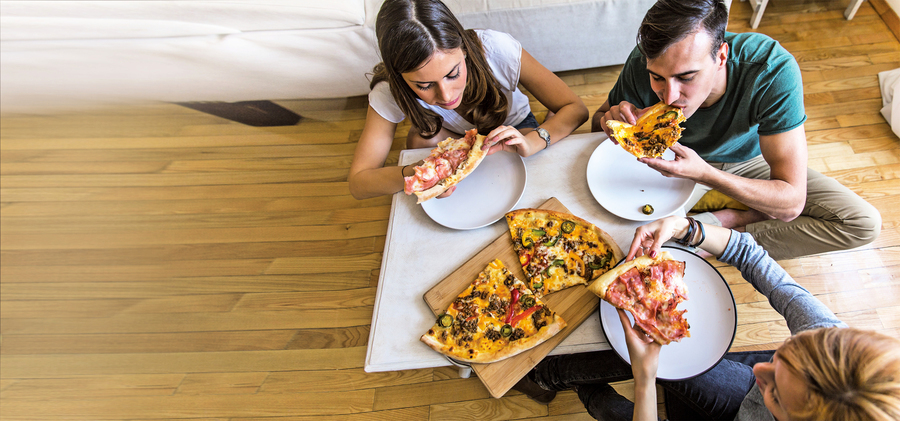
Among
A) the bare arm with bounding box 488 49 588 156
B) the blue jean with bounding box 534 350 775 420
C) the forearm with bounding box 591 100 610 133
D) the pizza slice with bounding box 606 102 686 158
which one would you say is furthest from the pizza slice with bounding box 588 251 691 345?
the forearm with bounding box 591 100 610 133

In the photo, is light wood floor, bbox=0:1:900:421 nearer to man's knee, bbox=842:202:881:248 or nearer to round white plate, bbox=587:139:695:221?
man's knee, bbox=842:202:881:248

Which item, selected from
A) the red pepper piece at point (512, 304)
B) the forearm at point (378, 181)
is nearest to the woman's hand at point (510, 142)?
the forearm at point (378, 181)

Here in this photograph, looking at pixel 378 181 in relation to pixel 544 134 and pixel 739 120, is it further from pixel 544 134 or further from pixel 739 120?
pixel 739 120

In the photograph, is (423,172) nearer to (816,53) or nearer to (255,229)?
(255,229)

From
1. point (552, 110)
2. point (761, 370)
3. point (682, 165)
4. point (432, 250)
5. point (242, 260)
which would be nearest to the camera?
point (761, 370)

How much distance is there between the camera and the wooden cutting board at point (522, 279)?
130 centimetres

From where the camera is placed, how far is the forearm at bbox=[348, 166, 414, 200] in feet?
5.52

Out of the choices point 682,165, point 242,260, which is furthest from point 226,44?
point 682,165

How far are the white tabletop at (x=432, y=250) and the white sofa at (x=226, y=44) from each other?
34.1 inches

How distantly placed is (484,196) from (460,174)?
15 cm

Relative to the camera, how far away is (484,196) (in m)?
1.61

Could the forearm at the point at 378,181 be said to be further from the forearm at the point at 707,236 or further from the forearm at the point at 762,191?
the forearm at the point at 762,191

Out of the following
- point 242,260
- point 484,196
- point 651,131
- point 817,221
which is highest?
point 651,131

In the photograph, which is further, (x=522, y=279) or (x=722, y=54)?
(x=522, y=279)
